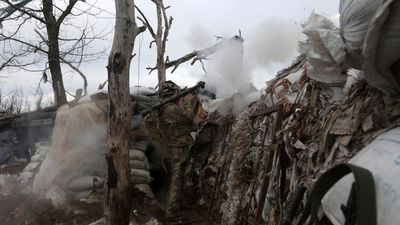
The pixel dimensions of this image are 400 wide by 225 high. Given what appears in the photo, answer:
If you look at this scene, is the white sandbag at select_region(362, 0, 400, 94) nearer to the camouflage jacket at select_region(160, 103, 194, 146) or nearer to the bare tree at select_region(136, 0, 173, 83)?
the camouflage jacket at select_region(160, 103, 194, 146)

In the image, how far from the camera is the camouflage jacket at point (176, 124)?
6.73 m

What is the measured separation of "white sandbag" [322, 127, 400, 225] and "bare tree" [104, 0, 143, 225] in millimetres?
3667

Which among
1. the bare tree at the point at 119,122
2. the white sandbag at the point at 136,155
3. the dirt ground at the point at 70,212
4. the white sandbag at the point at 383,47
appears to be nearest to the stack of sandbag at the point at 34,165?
the dirt ground at the point at 70,212

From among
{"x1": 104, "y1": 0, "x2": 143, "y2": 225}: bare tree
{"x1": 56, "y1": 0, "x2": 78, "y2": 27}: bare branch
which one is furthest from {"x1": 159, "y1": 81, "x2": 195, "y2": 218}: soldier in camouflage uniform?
{"x1": 56, "y1": 0, "x2": 78, "y2": 27}: bare branch

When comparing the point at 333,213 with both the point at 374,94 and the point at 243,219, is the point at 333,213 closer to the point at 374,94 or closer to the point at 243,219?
the point at 374,94

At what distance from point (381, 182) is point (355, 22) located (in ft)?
2.58

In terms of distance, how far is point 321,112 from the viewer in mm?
2936

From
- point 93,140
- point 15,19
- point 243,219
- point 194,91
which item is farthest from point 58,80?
point 243,219

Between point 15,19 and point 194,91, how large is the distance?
8.52 meters

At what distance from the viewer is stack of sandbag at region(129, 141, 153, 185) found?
23.6 ft

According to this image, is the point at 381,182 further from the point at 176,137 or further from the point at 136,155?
the point at 136,155

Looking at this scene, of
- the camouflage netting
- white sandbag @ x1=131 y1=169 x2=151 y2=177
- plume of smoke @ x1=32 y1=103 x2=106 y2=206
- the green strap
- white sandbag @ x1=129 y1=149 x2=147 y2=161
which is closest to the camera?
the green strap

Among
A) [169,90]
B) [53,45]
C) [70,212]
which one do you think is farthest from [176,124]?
[53,45]

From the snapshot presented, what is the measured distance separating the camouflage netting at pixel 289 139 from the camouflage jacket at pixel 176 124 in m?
0.90
